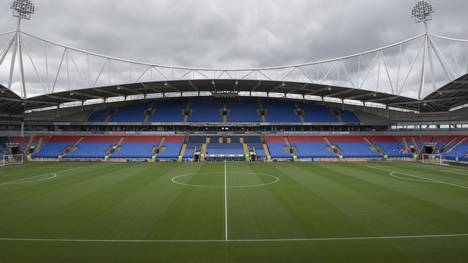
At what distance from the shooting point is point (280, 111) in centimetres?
6081

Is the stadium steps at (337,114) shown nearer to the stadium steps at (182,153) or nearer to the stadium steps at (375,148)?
the stadium steps at (375,148)

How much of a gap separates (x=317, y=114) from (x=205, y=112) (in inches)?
958

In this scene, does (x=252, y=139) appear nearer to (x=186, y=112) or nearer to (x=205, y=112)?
(x=205, y=112)

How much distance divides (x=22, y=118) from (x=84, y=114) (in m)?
11.0

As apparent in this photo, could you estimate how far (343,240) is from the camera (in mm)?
11008

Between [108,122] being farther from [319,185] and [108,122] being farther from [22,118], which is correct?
[319,185]

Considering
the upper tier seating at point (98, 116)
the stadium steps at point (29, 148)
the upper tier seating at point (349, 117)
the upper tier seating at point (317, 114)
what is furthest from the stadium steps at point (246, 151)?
the stadium steps at point (29, 148)

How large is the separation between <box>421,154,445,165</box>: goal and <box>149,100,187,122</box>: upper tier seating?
45.2m

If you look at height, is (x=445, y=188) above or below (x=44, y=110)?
below

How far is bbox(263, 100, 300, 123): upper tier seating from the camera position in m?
58.5

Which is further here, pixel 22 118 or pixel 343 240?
pixel 22 118

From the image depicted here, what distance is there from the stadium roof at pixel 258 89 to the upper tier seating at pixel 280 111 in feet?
14.0

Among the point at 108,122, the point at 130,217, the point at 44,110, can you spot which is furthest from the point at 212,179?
the point at 44,110

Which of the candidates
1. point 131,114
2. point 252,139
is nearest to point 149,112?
point 131,114
